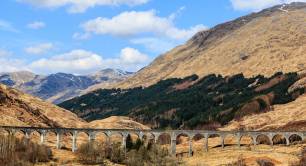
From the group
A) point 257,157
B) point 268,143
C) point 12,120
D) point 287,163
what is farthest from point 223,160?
point 12,120

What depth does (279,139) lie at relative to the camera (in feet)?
624

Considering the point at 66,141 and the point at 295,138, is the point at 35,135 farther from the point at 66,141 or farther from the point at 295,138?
the point at 295,138

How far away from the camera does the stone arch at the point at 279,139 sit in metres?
186

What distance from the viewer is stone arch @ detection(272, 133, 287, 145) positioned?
18566 cm

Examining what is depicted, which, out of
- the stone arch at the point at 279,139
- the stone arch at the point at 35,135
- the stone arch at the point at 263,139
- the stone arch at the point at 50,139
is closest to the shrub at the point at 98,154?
the stone arch at the point at 35,135

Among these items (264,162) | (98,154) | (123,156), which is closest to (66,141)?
(123,156)

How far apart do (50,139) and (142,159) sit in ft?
196

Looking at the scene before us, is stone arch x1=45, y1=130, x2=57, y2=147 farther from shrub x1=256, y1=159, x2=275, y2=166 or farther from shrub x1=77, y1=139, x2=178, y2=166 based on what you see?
shrub x1=256, y1=159, x2=275, y2=166

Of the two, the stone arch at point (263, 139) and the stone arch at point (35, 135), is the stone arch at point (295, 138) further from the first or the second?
the stone arch at point (35, 135)

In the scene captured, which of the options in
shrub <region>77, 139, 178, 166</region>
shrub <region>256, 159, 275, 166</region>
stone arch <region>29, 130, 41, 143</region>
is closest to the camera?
shrub <region>77, 139, 178, 166</region>

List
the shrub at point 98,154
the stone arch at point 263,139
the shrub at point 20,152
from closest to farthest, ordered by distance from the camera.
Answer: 1. the shrub at point 20,152
2. the shrub at point 98,154
3. the stone arch at point 263,139

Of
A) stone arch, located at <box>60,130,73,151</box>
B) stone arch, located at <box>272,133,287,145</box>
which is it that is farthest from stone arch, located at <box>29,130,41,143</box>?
stone arch, located at <box>272,133,287,145</box>

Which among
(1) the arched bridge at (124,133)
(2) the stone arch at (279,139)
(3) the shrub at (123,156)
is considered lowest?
(3) the shrub at (123,156)

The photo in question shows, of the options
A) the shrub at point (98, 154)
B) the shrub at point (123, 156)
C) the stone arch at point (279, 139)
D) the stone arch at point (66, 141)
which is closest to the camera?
the shrub at point (123, 156)
